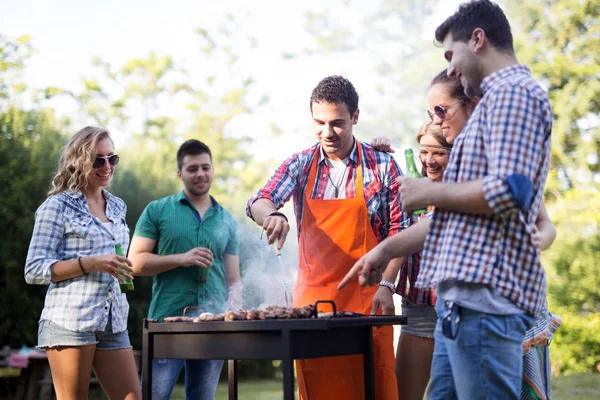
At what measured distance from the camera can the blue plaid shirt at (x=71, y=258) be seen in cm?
359

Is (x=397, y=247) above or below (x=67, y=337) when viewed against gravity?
above

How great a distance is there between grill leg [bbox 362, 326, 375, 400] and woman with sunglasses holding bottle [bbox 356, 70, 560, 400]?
26cm

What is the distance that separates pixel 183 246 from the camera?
4.69 metres

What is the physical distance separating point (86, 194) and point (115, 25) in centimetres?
2159

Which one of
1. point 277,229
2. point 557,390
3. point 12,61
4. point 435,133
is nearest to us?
point 277,229

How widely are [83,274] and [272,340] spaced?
4.49 ft

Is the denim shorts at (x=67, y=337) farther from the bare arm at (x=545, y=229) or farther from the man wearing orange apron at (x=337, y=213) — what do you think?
the bare arm at (x=545, y=229)

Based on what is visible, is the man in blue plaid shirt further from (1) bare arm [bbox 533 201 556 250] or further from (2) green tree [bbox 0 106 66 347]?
(2) green tree [bbox 0 106 66 347]

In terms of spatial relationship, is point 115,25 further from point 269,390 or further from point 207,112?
point 269,390

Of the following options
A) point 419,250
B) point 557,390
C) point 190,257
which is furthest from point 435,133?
point 557,390

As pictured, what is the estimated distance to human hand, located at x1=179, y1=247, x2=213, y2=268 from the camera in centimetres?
443

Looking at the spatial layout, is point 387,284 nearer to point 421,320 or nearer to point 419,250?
point 421,320

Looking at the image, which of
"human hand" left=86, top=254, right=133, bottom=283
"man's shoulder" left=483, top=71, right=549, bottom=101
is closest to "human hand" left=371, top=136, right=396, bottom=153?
"human hand" left=86, top=254, right=133, bottom=283

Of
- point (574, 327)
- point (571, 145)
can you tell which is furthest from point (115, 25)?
point (574, 327)
